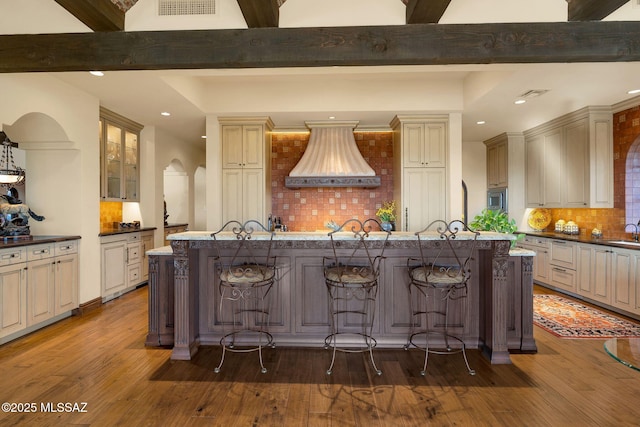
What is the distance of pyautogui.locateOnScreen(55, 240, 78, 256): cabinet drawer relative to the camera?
12.2ft

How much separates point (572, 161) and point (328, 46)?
4.50 m

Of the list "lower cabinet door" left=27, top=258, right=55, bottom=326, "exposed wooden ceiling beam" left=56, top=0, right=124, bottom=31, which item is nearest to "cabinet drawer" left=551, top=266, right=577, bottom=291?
"exposed wooden ceiling beam" left=56, top=0, right=124, bottom=31

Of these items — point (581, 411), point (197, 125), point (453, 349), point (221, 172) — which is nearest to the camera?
point (581, 411)

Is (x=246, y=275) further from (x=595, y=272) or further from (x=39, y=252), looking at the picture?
(x=595, y=272)

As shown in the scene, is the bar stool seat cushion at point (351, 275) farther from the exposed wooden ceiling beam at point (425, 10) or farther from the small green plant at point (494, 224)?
the exposed wooden ceiling beam at point (425, 10)

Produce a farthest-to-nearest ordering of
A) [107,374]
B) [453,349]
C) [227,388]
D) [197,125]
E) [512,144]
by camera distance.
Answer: [512,144] → [197,125] → [453,349] → [107,374] → [227,388]

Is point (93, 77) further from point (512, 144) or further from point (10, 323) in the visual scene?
point (512, 144)

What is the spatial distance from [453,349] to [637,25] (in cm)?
300

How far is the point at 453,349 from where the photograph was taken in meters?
2.98

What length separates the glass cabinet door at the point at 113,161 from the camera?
4836 millimetres

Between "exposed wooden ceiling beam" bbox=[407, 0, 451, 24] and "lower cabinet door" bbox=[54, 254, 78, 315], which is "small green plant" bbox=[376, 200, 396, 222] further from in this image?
"lower cabinet door" bbox=[54, 254, 78, 315]

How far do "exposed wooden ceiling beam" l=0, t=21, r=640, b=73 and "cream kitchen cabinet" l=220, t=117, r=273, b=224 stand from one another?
8.15 ft

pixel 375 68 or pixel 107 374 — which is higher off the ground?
pixel 375 68

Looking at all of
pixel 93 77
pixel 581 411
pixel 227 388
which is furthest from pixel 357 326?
pixel 93 77
